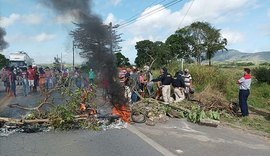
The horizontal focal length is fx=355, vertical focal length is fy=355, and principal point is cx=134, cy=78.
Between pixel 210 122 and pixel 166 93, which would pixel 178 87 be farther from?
pixel 210 122

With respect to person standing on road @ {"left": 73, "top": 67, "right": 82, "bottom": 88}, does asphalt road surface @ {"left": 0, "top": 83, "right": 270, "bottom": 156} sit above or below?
below

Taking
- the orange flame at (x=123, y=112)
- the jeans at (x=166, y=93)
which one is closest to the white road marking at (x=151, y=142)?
the orange flame at (x=123, y=112)

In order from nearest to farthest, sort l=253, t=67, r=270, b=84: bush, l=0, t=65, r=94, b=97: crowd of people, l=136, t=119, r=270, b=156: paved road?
l=136, t=119, r=270, b=156: paved road < l=0, t=65, r=94, b=97: crowd of people < l=253, t=67, r=270, b=84: bush

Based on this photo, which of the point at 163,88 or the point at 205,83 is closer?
the point at 163,88

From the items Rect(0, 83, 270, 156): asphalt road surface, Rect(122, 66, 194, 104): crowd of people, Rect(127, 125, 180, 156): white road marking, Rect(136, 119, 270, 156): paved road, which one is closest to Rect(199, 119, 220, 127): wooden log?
Rect(136, 119, 270, 156): paved road

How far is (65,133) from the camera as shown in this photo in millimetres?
9273

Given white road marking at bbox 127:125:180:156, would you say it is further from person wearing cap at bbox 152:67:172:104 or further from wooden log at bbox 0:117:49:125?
person wearing cap at bbox 152:67:172:104

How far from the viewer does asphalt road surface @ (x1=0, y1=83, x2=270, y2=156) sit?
7344mm

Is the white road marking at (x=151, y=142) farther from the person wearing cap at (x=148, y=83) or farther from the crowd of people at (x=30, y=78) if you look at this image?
the crowd of people at (x=30, y=78)

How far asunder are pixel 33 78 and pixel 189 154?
54.0 ft

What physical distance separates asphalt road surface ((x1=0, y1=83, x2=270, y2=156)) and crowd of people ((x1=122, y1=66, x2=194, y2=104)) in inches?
187

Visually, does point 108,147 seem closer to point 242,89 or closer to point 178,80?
point 242,89

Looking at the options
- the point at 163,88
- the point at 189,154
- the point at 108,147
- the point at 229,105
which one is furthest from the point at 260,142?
the point at 163,88

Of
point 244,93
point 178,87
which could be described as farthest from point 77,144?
point 178,87
